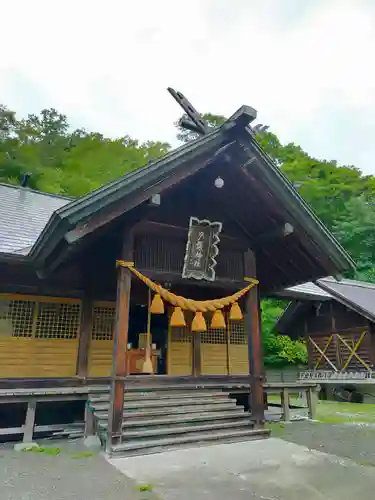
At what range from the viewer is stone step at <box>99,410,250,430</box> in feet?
17.7

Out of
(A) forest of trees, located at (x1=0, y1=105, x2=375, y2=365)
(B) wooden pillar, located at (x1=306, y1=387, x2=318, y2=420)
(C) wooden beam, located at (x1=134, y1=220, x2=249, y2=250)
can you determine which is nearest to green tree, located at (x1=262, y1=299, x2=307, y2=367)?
(A) forest of trees, located at (x1=0, y1=105, x2=375, y2=365)

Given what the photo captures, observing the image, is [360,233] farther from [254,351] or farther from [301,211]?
[254,351]

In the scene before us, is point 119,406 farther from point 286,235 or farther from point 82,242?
point 286,235

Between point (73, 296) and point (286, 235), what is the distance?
14.4 ft

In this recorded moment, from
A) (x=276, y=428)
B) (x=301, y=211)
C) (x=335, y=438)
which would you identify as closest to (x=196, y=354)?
(x=276, y=428)

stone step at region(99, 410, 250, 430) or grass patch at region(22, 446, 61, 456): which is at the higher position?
stone step at region(99, 410, 250, 430)

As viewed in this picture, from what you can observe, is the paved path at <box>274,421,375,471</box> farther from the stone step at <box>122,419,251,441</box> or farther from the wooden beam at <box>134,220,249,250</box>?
the wooden beam at <box>134,220,249,250</box>

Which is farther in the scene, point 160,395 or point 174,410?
point 160,395

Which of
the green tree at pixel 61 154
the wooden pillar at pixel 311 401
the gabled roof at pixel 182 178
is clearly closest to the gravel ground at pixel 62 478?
the gabled roof at pixel 182 178

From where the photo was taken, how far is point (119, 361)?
516 cm

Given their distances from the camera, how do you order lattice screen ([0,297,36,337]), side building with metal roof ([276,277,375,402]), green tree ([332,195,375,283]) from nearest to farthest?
lattice screen ([0,297,36,337]) < side building with metal roof ([276,277,375,402]) < green tree ([332,195,375,283])

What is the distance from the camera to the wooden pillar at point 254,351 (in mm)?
6145

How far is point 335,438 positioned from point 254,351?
199 centimetres

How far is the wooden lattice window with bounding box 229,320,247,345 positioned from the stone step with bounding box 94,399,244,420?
296cm
